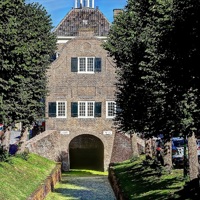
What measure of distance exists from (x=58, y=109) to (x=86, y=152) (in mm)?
7878

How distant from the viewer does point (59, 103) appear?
49844 millimetres

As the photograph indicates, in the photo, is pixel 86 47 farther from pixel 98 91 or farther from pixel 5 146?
pixel 5 146

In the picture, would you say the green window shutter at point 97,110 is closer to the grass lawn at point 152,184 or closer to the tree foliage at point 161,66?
the tree foliage at point 161,66

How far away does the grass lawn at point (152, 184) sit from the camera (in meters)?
20.5

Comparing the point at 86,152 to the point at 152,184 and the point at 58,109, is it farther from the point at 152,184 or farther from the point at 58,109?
the point at 152,184

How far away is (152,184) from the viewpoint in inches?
957

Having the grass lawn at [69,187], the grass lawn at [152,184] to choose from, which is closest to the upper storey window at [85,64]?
the grass lawn at [69,187]

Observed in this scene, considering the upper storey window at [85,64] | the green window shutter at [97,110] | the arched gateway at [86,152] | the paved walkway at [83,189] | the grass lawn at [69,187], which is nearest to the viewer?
the grass lawn at [69,187]

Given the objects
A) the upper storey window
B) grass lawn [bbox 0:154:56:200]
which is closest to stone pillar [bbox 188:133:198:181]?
grass lawn [bbox 0:154:56:200]

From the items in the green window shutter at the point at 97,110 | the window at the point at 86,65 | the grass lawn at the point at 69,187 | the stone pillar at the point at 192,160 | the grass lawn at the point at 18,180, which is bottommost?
the grass lawn at the point at 69,187

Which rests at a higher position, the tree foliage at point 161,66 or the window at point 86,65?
the window at point 86,65

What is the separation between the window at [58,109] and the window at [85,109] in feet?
2.55

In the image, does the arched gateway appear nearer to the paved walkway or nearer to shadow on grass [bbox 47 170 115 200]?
shadow on grass [bbox 47 170 115 200]

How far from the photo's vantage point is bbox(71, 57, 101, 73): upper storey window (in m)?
50.4
